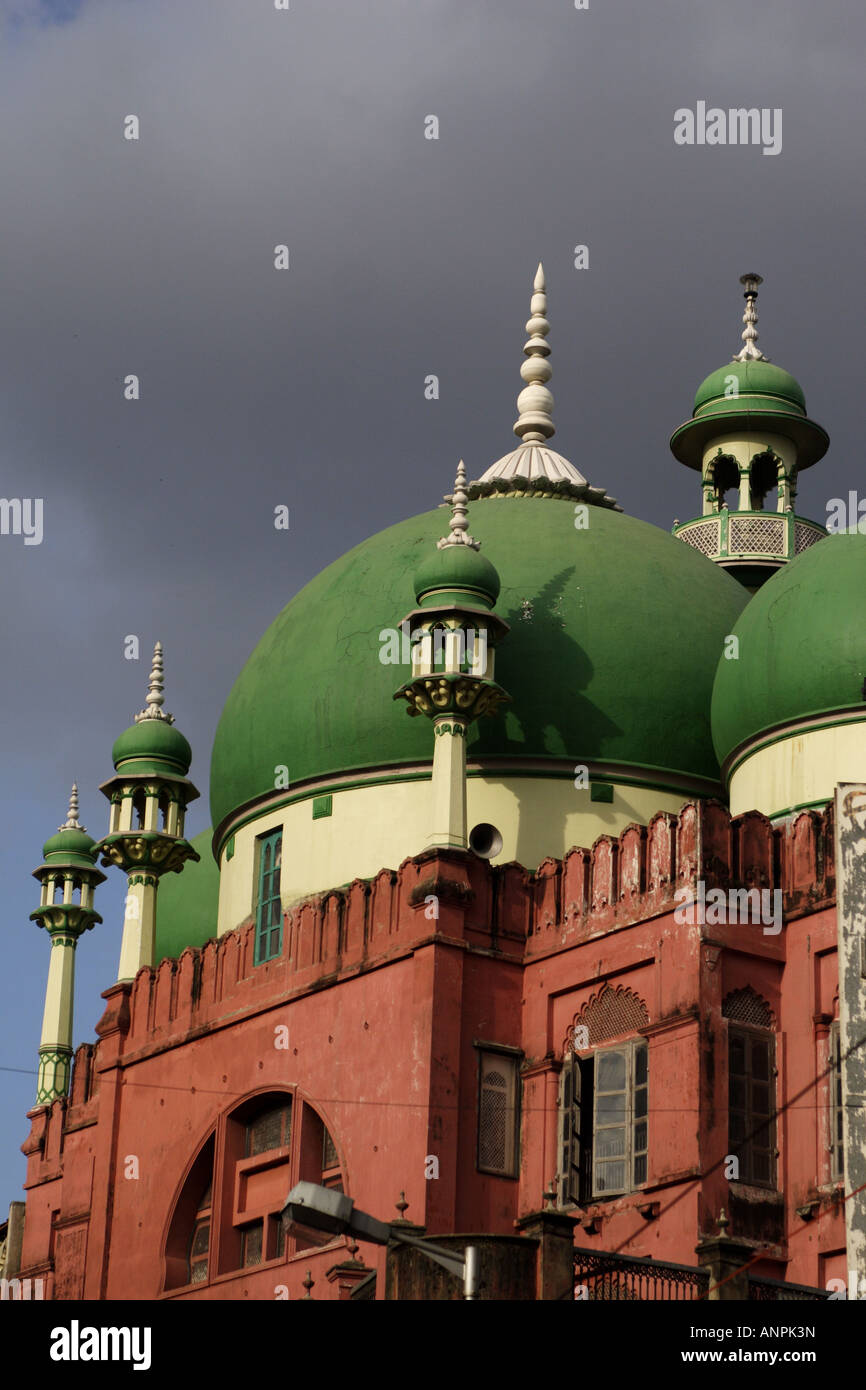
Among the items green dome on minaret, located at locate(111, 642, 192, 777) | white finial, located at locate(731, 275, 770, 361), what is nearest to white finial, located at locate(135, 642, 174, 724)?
green dome on minaret, located at locate(111, 642, 192, 777)

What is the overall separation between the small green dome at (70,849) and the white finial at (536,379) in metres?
A: 8.40

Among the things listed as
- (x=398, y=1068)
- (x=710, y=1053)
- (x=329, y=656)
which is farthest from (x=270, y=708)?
(x=710, y=1053)

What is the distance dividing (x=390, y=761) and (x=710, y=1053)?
21.7 ft

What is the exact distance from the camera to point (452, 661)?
2772cm

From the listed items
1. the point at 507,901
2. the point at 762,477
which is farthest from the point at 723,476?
→ the point at 507,901

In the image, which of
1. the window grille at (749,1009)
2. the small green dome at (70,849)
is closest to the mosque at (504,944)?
the window grille at (749,1009)

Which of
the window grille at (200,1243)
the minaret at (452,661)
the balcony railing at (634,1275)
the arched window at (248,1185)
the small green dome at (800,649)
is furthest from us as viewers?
the window grille at (200,1243)

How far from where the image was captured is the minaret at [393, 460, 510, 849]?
27.4 metres

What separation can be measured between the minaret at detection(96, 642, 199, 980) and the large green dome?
0.69m

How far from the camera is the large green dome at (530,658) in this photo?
29.5 metres

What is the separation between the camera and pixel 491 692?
2773 centimetres

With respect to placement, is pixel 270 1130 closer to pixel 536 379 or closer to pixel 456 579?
pixel 456 579

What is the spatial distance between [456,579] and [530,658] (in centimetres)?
182

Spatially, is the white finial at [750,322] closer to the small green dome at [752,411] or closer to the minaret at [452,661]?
the small green dome at [752,411]
